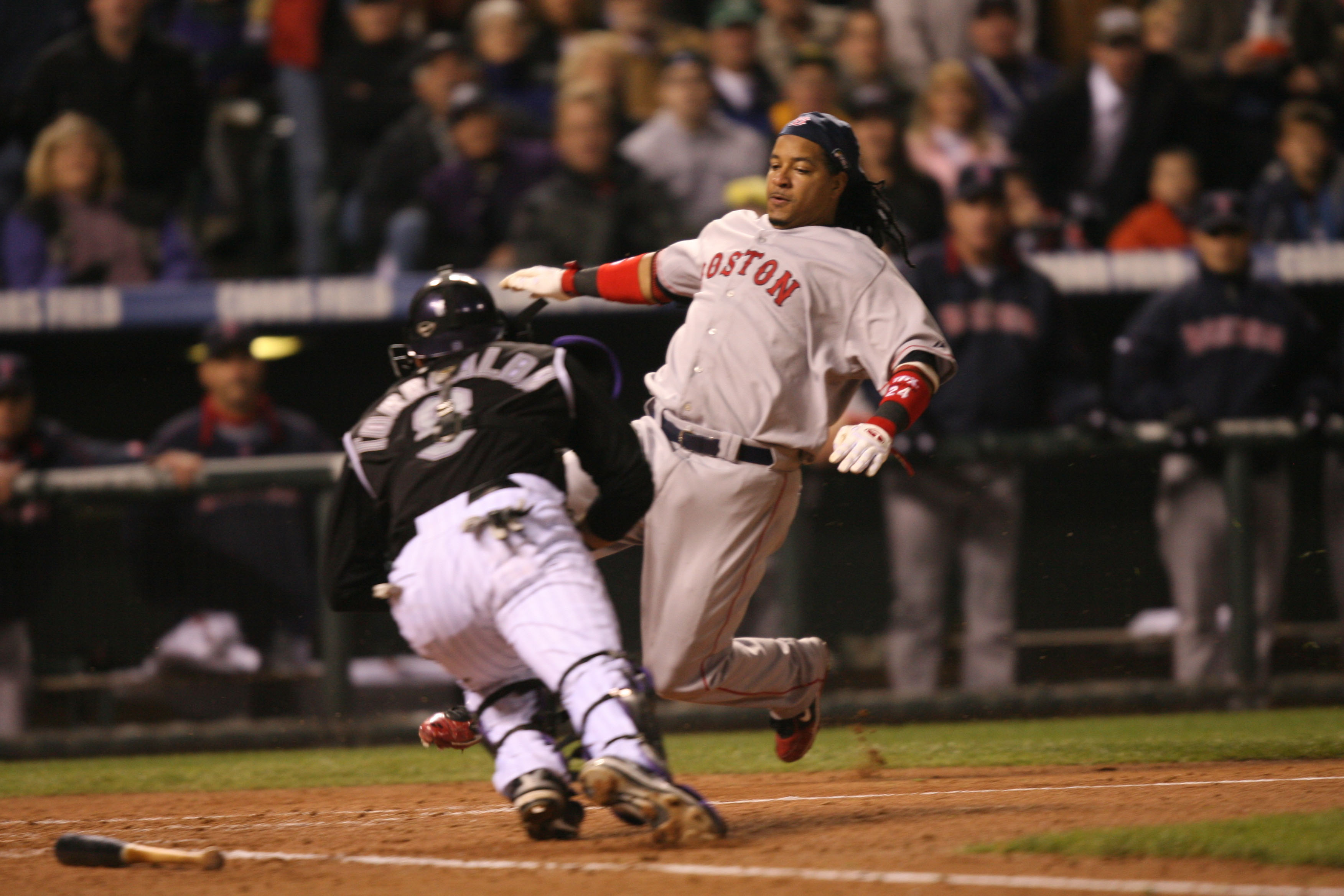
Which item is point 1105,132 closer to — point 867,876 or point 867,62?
point 867,62

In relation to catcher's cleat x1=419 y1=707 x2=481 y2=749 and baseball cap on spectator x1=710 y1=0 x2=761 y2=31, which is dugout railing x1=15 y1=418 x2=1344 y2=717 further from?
baseball cap on spectator x1=710 y1=0 x2=761 y2=31

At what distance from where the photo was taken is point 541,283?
4590 millimetres

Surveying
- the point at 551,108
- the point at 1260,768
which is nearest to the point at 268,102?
the point at 551,108

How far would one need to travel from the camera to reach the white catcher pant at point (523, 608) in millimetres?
3498

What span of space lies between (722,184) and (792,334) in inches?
144

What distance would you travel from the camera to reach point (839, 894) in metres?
3.03

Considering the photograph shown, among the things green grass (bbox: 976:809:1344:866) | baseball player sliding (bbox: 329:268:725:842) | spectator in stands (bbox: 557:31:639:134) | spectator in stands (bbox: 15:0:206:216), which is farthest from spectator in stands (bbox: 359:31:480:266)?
green grass (bbox: 976:809:1344:866)

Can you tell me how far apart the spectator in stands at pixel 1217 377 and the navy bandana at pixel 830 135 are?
2.95m

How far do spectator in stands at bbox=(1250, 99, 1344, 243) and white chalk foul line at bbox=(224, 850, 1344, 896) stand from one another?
18.2 ft

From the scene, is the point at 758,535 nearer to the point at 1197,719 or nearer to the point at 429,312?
the point at 429,312

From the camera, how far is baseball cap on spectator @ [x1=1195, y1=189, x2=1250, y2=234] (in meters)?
6.97

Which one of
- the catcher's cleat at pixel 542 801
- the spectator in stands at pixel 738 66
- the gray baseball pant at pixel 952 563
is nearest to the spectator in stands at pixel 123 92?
the spectator in stands at pixel 738 66

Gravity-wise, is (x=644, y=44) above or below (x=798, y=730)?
above

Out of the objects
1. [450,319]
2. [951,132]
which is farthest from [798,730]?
[951,132]
